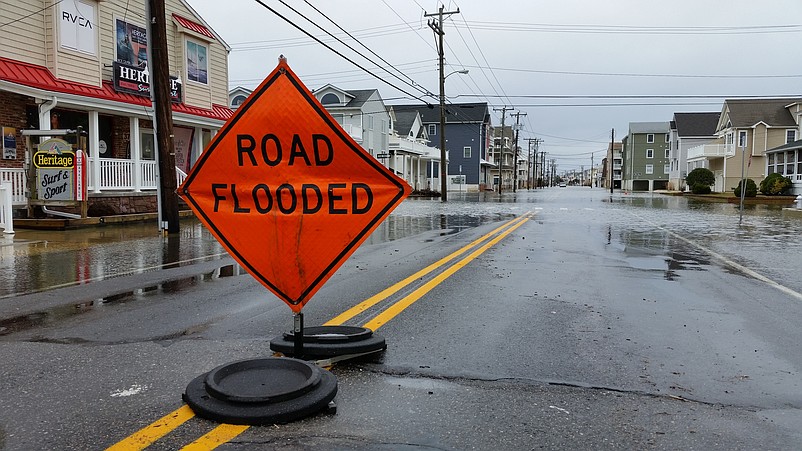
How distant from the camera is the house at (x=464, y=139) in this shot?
7475 centimetres

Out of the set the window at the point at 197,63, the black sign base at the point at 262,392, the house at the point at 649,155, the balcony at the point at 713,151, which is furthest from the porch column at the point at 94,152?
the house at the point at 649,155

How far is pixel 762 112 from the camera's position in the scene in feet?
175

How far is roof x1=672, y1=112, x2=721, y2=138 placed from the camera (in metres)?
70.7

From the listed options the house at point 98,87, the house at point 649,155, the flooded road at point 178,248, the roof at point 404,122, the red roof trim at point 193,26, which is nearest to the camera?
the flooded road at point 178,248

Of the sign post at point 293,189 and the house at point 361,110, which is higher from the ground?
the house at point 361,110

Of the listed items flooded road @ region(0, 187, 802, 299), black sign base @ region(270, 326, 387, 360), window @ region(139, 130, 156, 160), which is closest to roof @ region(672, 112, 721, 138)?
Result: flooded road @ region(0, 187, 802, 299)

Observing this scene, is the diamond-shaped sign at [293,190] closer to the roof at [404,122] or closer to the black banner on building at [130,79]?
the black banner on building at [130,79]

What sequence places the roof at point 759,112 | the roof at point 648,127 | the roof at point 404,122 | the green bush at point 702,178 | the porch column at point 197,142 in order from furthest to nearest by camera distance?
1. the roof at point 648,127
2. the roof at point 404,122
3. the roof at point 759,112
4. the green bush at point 702,178
5. the porch column at point 197,142

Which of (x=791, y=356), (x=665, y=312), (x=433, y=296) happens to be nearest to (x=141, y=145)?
(x=433, y=296)

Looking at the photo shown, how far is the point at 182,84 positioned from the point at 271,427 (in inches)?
822

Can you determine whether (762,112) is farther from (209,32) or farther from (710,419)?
(710,419)

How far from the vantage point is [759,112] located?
176ft

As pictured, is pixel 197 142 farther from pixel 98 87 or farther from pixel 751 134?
pixel 751 134

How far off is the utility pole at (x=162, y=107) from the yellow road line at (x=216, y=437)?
1128 centimetres
